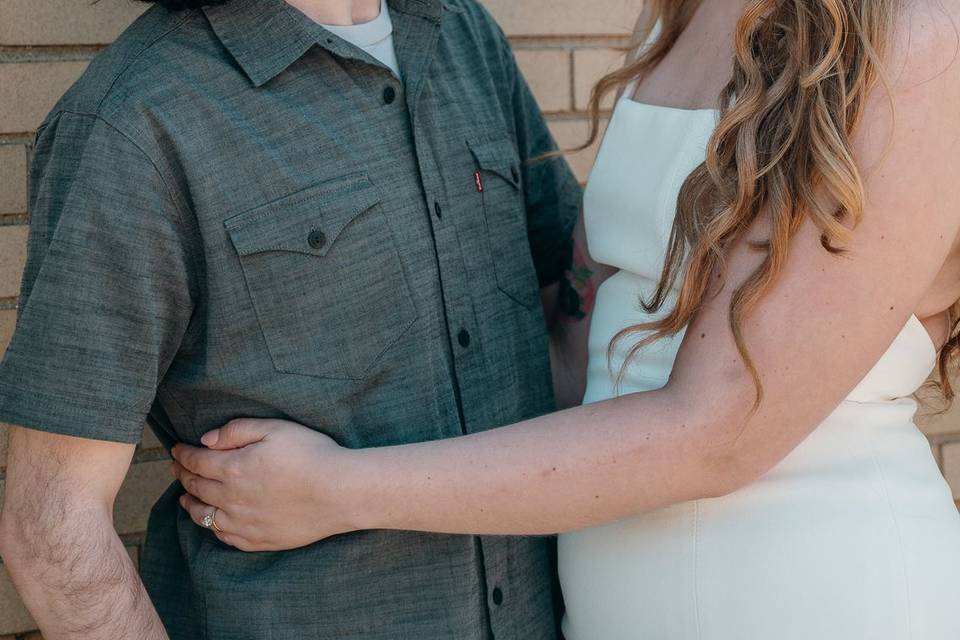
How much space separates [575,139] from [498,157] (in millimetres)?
636

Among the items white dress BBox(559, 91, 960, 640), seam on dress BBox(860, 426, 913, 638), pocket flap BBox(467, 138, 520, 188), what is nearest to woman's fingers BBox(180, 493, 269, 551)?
white dress BBox(559, 91, 960, 640)

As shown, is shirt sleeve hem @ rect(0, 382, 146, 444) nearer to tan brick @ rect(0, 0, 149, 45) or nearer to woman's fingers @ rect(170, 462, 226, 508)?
woman's fingers @ rect(170, 462, 226, 508)

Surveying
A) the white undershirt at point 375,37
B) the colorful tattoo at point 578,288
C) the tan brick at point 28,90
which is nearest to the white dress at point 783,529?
the colorful tattoo at point 578,288

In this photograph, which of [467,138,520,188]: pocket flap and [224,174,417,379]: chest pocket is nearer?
[224,174,417,379]: chest pocket

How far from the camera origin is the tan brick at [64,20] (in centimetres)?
199

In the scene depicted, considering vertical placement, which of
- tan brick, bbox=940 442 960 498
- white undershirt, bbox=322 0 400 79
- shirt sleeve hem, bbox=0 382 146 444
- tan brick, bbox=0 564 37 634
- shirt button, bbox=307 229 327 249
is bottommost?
tan brick, bbox=940 442 960 498

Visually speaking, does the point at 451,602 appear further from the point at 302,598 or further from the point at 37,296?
the point at 37,296

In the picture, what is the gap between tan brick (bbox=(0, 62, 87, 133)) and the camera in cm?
200

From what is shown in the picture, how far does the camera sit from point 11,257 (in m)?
2.02

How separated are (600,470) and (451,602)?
407 mm

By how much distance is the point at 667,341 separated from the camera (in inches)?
63.5

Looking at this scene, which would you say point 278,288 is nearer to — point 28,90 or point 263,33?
point 263,33

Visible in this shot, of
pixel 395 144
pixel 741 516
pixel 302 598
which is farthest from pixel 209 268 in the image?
pixel 741 516

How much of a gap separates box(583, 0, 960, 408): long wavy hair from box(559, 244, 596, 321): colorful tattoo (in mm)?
591
